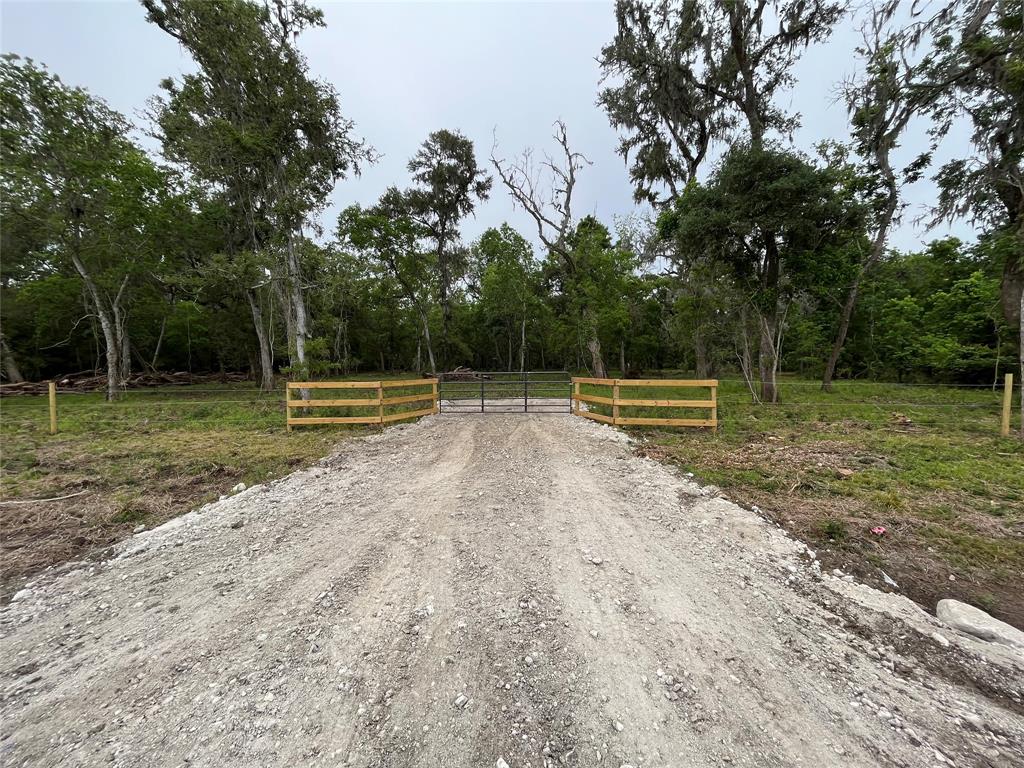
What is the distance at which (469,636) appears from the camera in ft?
7.33

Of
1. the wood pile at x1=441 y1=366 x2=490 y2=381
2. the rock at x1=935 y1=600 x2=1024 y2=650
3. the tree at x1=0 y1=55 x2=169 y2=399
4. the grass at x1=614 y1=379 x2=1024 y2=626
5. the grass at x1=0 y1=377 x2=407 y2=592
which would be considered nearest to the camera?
the rock at x1=935 y1=600 x2=1024 y2=650

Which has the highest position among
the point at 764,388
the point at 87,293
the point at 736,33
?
Result: the point at 736,33

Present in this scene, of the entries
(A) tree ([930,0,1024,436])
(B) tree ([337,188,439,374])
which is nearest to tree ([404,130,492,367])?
(B) tree ([337,188,439,374])

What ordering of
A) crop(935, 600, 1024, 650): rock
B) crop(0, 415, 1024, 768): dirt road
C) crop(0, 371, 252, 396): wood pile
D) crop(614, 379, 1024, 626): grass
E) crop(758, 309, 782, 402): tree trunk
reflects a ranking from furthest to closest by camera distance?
1. crop(0, 371, 252, 396): wood pile
2. crop(758, 309, 782, 402): tree trunk
3. crop(614, 379, 1024, 626): grass
4. crop(935, 600, 1024, 650): rock
5. crop(0, 415, 1024, 768): dirt road

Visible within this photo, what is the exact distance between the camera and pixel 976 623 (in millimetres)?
2236

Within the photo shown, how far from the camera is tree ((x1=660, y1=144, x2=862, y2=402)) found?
10.0m

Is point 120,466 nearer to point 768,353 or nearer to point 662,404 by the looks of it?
point 662,404

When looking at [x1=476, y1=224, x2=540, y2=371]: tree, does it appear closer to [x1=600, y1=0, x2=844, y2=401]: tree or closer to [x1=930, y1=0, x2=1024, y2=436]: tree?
[x1=600, y1=0, x2=844, y2=401]: tree

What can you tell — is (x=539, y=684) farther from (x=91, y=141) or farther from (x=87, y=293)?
(x=87, y=293)

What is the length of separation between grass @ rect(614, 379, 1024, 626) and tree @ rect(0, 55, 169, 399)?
769 inches

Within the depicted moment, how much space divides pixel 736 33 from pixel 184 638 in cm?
1869

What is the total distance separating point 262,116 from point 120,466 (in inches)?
424

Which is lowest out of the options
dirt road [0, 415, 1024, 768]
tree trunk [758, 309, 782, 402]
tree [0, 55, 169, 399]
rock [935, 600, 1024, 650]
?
dirt road [0, 415, 1024, 768]

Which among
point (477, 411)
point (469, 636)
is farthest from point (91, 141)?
point (469, 636)
